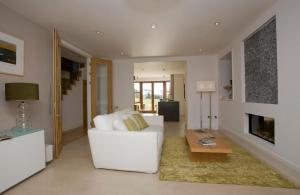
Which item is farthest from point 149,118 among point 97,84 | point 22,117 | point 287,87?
point 287,87

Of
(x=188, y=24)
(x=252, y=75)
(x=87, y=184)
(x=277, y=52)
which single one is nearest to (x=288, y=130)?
(x=277, y=52)

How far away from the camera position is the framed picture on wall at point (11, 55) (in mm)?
2684

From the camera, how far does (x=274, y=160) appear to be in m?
2.74

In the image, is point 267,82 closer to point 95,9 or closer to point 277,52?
point 277,52

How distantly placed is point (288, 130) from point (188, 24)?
2441 millimetres

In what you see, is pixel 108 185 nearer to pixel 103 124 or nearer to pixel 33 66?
pixel 103 124

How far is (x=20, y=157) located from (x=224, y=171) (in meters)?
2.83

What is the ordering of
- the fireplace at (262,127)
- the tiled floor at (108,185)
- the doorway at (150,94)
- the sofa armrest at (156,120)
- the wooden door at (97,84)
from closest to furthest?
the tiled floor at (108,185)
the fireplace at (262,127)
the sofa armrest at (156,120)
the wooden door at (97,84)
the doorway at (150,94)

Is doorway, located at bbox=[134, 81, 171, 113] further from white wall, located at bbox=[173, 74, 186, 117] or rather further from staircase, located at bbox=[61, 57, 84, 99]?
staircase, located at bbox=[61, 57, 84, 99]

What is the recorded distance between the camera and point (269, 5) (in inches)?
110

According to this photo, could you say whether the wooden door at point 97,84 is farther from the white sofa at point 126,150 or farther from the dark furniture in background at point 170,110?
the dark furniture in background at point 170,110

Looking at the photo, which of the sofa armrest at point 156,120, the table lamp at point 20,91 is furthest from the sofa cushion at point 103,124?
the sofa armrest at point 156,120

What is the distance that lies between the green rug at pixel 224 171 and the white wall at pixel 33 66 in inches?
98.9

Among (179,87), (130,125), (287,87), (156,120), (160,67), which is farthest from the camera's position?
(179,87)
